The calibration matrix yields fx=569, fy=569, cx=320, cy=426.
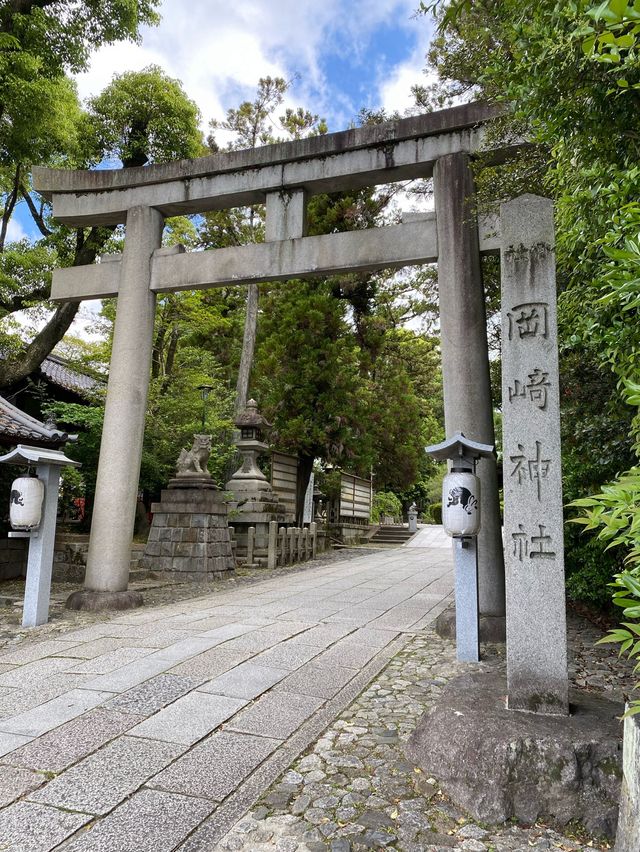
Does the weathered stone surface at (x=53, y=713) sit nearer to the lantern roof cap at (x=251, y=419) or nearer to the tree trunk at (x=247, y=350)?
the lantern roof cap at (x=251, y=419)

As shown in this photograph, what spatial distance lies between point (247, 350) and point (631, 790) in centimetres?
1441

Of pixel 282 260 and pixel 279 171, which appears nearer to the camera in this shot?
pixel 282 260

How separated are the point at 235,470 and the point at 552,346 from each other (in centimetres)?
→ 1126

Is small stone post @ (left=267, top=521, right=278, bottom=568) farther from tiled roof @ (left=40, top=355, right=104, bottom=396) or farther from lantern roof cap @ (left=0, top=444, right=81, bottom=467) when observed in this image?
tiled roof @ (left=40, top=355, right=104, bottom=396)

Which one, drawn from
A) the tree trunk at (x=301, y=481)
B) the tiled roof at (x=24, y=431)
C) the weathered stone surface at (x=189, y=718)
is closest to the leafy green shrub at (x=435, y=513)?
the tree trunk at (x=301, y=481)

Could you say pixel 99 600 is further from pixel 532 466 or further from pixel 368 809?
pixel 532 466

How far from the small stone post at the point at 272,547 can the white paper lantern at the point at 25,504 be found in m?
6.12

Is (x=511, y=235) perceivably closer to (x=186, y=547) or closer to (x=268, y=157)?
(x=268, y=157)

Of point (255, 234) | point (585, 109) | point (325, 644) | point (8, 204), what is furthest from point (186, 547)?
point (255, 234)

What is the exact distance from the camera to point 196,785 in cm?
253

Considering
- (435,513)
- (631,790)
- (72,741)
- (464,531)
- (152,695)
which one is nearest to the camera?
(631,790)

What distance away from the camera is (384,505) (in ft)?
89.0

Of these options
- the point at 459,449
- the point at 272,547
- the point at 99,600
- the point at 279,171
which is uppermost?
the point at 279,171

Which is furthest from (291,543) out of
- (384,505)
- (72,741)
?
(384,505)
